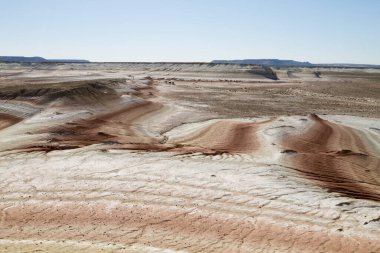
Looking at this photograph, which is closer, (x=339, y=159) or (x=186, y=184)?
(x=186, y=184)

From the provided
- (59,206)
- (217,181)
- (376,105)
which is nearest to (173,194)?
(217,181)

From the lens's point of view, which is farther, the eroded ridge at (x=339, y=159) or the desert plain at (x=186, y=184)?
the eroded ridge at (x=339, y=159)

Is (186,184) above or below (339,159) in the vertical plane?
below

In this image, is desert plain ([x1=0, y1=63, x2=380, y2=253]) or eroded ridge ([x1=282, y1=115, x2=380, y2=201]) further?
eroded ridge ([x1=282, y1=115, x2=380, y2=201])
